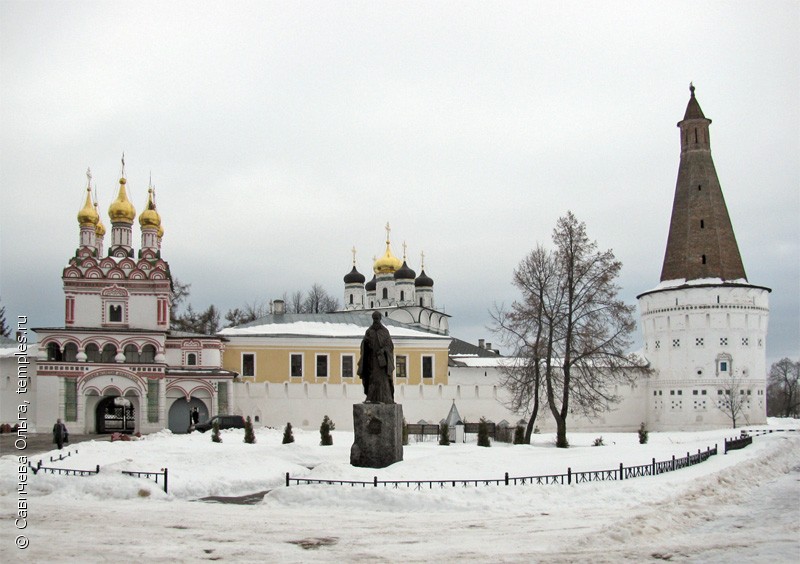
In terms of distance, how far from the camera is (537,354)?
27.5m

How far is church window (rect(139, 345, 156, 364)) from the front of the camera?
1416 inches

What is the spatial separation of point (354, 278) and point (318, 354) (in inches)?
1103

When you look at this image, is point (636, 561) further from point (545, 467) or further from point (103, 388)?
point (103, 388)

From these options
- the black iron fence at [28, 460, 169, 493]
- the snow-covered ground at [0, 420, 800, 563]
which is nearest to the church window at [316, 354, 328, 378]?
the snow-covered ground at [0, 420, 800, 563]

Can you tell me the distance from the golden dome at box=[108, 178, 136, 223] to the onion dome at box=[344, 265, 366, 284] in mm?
30853

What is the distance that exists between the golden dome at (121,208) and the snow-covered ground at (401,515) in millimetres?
20688

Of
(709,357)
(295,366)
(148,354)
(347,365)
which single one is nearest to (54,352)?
(148,354)

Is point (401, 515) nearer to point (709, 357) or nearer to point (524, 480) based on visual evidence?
point (524, 480)

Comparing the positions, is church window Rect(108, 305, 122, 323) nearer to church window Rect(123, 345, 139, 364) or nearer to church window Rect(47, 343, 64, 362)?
church window Rect(123, 345, 139, 364)

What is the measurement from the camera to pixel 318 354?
39.7 metres

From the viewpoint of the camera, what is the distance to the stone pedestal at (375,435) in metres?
16.6

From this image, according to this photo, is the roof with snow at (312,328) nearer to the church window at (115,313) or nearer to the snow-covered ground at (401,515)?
the church window at (115,313)

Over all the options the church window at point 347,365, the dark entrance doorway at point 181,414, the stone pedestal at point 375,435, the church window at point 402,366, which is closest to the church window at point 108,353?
the dark entrance doorway at point 181,414

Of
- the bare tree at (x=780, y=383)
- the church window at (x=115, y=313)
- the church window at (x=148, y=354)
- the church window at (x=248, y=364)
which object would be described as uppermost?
the church window at (x=115, y=313)
